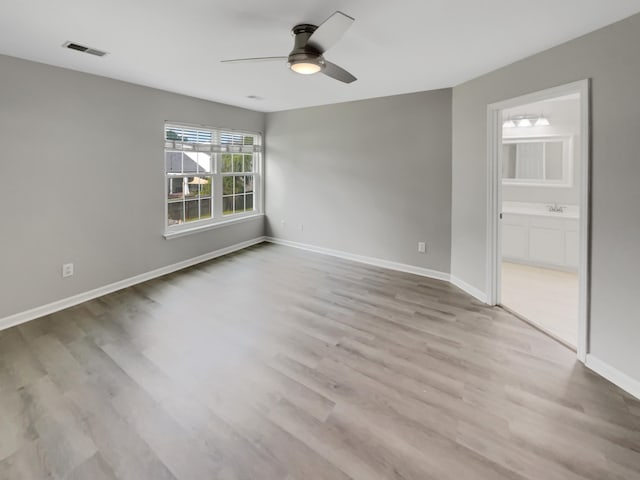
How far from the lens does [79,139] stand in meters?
3.37

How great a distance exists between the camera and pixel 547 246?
467 cm

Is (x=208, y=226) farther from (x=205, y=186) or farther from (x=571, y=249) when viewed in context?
(x=571, y=249)

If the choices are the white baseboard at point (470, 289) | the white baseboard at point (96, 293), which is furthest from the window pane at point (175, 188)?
the white baseboard at point (470, 289)

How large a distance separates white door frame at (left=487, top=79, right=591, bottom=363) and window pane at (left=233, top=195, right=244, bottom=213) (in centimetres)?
402

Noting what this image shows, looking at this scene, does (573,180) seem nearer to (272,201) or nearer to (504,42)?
(504,42)

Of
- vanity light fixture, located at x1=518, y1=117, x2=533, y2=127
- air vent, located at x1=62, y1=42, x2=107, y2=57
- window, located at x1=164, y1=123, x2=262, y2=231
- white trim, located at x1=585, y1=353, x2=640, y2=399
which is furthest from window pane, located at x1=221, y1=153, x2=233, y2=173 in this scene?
white trim, located at x1=585, y1=353, x2=640, y2=399

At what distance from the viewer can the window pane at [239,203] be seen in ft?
18.7

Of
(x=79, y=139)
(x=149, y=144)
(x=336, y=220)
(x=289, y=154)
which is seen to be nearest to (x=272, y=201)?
(x=289, y=154)

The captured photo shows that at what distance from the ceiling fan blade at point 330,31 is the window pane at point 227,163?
138 inches

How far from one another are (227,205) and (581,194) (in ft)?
15.6

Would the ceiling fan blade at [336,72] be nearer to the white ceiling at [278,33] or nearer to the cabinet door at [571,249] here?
the white ceiling at [278,33]

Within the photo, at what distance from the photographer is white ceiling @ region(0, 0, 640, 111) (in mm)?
1983

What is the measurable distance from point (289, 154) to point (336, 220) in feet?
4.94

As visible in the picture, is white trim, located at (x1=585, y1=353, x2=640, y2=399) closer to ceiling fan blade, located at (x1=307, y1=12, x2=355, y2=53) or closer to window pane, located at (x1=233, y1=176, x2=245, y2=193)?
ceiling fan blade, located at (x1=307, y1=12, x2=355, y2=53)
